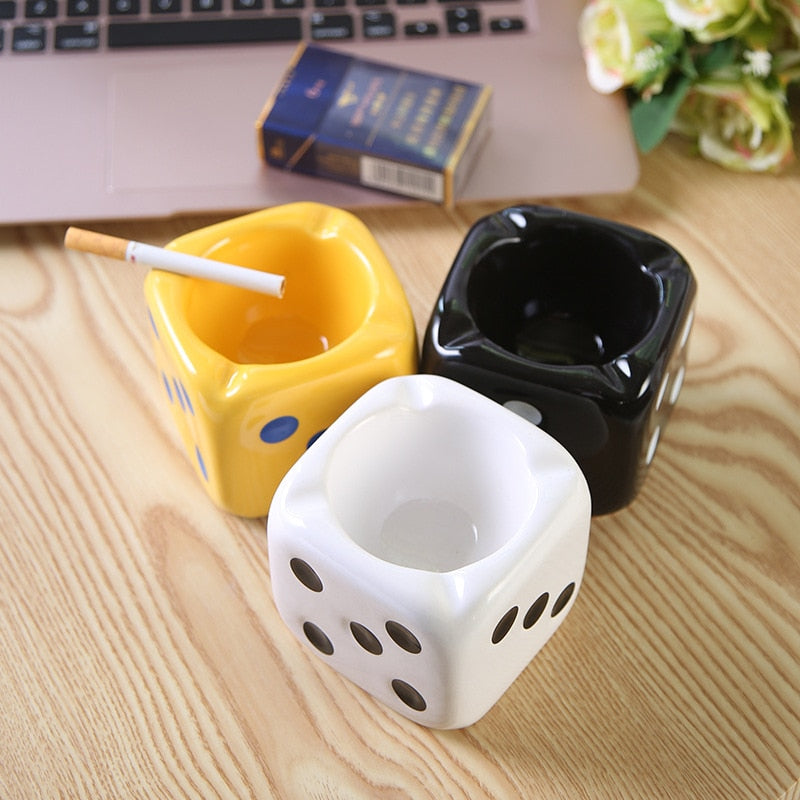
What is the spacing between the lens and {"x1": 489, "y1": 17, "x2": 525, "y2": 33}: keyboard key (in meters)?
0.86

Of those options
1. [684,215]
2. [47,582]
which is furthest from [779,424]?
[47,582]

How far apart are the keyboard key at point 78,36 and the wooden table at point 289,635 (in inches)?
8.0

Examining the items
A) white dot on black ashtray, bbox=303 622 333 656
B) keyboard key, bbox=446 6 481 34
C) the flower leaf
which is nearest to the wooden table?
white dot on black ashtray, bbox=303 622 333 656

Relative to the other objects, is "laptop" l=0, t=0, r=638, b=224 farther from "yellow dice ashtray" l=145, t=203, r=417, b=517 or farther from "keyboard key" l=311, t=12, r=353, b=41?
"yellow dice ashtray" l=145, t=203, r=417, b=517

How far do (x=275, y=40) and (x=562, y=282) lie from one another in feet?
1.11

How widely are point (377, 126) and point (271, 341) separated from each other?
0.59ft

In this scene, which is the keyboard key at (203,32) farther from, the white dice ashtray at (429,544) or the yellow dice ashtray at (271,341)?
the white dice ashtray at (429,544)

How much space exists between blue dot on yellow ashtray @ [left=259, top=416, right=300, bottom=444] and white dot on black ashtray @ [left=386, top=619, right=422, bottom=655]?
126 mm

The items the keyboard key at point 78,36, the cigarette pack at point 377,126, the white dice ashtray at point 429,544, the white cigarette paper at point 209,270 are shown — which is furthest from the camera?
the keyboard key at point 78,36

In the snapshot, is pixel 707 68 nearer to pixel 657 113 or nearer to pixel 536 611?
pixel 657 113

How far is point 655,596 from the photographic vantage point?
0.61m

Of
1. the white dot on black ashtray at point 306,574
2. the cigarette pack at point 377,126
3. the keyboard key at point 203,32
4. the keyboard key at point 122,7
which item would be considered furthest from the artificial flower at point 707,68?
the white dot on black ashtray at point 306,574

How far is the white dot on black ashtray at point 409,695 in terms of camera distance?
53cm

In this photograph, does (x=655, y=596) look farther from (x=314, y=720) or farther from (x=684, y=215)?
(x=684, y=215)
